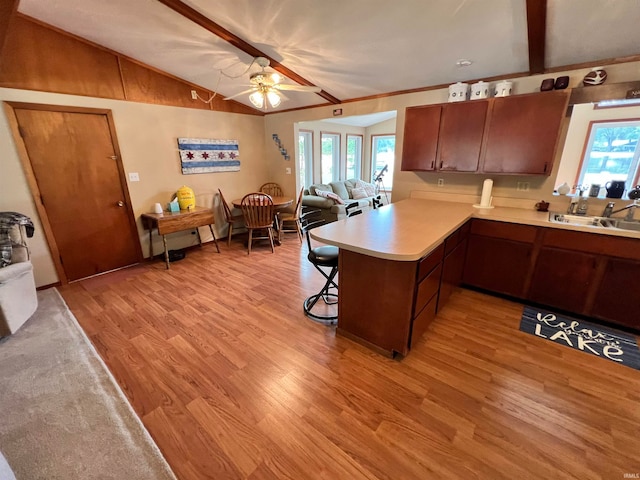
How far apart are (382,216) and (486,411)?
163cm

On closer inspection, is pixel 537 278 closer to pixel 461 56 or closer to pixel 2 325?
pixel 461 56

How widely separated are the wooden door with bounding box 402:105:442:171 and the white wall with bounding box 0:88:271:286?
9.65 ft

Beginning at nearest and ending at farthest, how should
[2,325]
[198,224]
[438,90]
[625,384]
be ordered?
[625,384], [2,325], [438,90], [198,224]

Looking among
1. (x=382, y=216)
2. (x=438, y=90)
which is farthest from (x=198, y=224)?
(x=438, y=90)

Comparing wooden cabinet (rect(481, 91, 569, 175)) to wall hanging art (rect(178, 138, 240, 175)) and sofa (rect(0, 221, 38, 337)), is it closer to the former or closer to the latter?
wall hanging art (rect(178, 138, 240, 175))

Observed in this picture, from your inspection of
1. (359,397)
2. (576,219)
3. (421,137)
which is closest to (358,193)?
(421,137)

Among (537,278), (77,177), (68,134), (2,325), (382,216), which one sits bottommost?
(2,325)

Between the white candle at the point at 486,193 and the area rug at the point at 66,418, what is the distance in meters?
3.35

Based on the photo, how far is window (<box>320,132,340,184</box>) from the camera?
686cm

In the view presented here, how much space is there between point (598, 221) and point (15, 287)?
5.11 meters

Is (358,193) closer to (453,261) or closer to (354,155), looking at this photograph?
(354,155)

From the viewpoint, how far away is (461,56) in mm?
2490

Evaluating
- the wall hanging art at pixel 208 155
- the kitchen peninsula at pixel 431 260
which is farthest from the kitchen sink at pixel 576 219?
the wall hanging art at pixel 208 155

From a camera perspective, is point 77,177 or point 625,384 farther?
point 77,177
